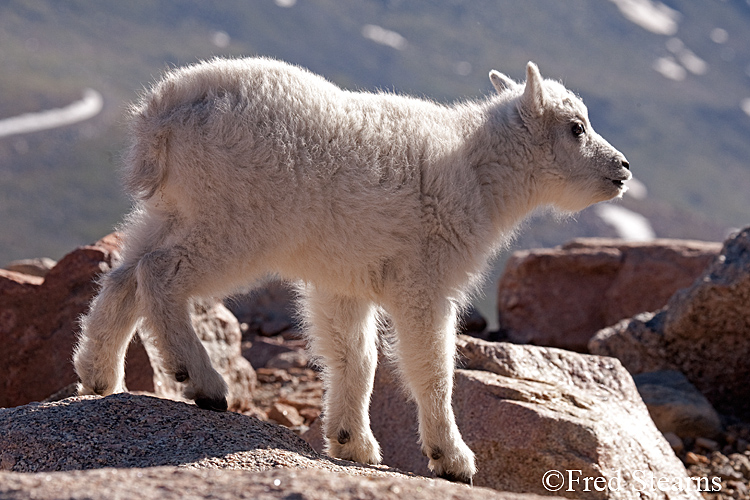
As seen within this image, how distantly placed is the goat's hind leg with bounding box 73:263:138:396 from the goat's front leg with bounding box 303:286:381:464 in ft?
4.78

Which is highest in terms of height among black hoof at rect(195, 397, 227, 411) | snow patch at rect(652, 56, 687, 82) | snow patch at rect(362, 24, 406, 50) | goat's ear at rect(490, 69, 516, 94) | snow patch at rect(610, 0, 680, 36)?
goat's ear at rect(490, 69, 516, 94)

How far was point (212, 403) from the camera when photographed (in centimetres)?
534

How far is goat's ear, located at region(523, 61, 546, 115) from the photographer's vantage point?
622 centimetres

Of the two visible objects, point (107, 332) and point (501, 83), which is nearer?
point (107, 332)

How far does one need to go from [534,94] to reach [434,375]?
2.32 metres

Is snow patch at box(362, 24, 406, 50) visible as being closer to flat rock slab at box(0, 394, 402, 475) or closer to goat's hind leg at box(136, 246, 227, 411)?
goat's hind leg at box(136, 246, 227, 411)

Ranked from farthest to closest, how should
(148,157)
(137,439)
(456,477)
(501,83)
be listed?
1. (501,83)
2. (456,477)
3. (148,157)
4. (137,439)

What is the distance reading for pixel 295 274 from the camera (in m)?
5.62

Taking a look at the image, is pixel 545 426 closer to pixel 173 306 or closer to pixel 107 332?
pixel 173 306

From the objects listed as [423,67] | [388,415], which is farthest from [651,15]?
[388,415]

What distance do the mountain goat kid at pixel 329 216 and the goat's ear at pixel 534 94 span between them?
0.01 m

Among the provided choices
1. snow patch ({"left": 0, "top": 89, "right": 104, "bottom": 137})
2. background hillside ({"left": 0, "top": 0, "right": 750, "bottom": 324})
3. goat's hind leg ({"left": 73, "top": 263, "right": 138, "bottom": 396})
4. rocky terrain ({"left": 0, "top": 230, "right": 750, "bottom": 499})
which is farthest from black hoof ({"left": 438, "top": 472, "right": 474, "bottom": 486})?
snow patch ({"left": 0, "top": 89, "right": 104, "bottom": 137})

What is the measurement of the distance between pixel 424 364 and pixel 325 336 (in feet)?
3.15

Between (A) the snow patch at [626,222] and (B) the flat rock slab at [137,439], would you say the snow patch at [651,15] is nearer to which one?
(A) the snow patch at [626,222]
